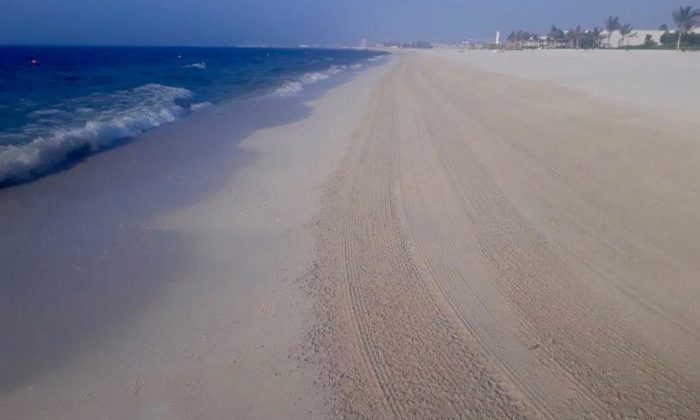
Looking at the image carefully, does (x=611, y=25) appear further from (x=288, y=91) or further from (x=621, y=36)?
(x=288, y=91)

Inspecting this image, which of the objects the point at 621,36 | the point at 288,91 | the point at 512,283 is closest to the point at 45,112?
the point at 288,91

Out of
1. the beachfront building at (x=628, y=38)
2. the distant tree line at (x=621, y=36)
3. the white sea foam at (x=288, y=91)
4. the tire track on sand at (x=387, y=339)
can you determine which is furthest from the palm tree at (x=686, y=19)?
the tire track on sand at (x=387, y=339)

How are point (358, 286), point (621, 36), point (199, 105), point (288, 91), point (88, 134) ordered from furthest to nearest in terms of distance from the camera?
point (621, 36) < point (288, 91) < point (199, 105) < point (88, 134) < point (358, 286)

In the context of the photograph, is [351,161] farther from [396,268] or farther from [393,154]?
[396,268]

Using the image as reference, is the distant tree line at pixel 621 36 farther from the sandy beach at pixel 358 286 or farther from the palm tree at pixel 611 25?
the sandy beach at pixel 358 286

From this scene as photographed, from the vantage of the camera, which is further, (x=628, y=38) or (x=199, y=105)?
(x=628, y=38)

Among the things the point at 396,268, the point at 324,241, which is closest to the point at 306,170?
the point at 324,241
